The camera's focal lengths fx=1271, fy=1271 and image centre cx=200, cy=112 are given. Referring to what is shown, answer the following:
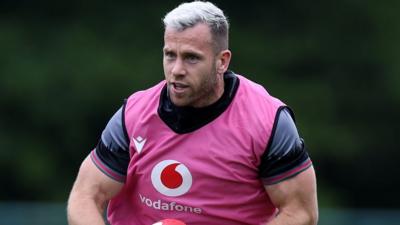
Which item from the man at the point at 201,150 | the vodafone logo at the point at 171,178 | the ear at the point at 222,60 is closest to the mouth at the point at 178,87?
the man at the point at 201,150

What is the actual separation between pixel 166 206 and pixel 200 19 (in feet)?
3.24

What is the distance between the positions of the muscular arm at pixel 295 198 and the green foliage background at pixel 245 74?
12.8 metres

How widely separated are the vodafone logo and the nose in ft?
1.62

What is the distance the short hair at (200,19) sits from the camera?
20.6 feet

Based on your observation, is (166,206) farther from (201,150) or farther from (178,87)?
(178,87)

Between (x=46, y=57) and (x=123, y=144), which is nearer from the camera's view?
(x=123, y=144)

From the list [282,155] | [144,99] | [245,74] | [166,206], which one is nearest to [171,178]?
[166,206]

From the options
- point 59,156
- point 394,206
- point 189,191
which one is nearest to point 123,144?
point 189,191

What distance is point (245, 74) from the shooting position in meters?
19.5

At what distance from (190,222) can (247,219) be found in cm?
30

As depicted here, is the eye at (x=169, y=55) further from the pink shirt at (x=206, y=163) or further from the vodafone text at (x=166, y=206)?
the vodafone text at (x=166, y=206)

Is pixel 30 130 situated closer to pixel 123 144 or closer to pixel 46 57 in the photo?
pixel 46 57

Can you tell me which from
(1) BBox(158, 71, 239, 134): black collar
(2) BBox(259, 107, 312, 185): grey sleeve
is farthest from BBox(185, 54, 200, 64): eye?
(2) BBox(259, 107, 312, 185): grey sleeve

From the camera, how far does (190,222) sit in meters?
6.51
